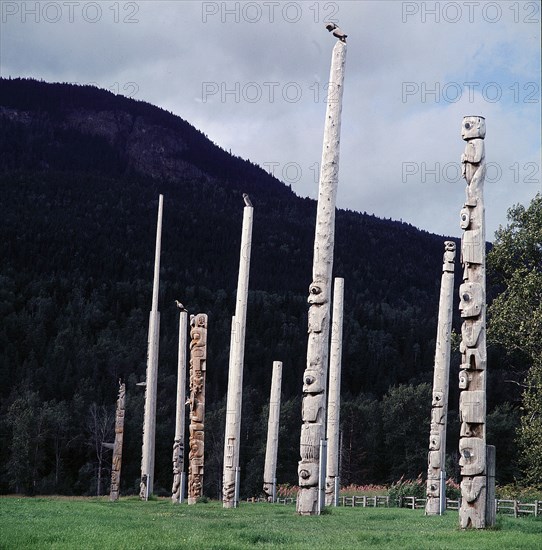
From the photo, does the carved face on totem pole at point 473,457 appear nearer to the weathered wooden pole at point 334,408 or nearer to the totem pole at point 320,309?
the totem pole at point 320,309

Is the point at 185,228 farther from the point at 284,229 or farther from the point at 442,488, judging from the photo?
the point at 442,488

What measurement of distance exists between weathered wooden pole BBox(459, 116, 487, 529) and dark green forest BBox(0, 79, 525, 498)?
4265 centimetres

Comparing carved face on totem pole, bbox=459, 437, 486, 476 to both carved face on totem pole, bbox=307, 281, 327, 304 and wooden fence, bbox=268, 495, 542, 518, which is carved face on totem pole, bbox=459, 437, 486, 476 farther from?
wooden fence, bbox=268, 495, 542, 518

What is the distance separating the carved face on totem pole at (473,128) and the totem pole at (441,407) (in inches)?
428

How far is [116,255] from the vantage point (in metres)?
152

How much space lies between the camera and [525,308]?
3803 centimetres

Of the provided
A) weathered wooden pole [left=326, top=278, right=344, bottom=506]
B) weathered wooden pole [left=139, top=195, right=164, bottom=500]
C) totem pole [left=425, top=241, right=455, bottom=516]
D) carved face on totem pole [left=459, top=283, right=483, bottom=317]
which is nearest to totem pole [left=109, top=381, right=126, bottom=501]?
weathered wooden pole [left=139, top=195, right=164, bottom=500]

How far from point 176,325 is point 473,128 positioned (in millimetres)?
112282

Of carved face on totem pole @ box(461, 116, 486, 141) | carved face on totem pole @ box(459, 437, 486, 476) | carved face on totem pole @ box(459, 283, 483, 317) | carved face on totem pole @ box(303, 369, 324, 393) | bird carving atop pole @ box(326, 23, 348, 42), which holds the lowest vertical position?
carved face on totem pole @ box(459, 437, 486, 476)

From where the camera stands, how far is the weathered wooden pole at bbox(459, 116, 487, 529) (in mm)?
17562

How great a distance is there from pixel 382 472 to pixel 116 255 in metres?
69.8

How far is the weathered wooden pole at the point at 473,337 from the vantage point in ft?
57.6

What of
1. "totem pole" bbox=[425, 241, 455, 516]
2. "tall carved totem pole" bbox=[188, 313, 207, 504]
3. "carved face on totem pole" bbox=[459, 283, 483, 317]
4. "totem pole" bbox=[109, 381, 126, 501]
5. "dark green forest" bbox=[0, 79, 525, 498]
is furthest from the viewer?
"dark green forest" bbox=[0, 79, 525, 498]

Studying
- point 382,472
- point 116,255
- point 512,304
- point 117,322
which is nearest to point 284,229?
point 116,255
